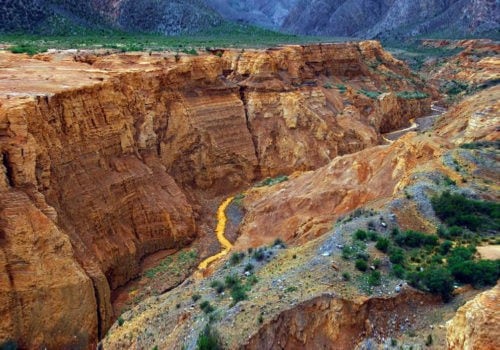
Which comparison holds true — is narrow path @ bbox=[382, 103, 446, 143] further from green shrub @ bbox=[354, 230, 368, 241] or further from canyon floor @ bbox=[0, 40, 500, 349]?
green shrub @ bbox=[354, 230, 368, 241]

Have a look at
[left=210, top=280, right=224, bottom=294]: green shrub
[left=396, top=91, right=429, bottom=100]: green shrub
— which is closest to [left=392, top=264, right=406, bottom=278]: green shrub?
[left=210, top=280, right=224, bottom=294]: green shrub

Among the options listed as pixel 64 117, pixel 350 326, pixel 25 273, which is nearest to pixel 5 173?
pixel 25 273

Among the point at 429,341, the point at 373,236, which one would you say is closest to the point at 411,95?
the point at 373,236

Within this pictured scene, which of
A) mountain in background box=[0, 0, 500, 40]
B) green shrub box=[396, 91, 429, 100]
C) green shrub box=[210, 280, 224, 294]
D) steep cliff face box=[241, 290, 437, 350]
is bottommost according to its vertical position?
green shrub box=[396, 91, 429, 100]

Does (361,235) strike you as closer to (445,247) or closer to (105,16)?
(445,247)

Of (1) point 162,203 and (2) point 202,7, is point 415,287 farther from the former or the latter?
(2) point 202,7
